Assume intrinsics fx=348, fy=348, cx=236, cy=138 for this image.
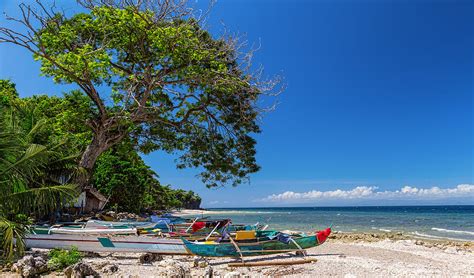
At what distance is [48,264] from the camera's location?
24.6ft

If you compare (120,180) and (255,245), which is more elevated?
(120,180)

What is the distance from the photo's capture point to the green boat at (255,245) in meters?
9.30

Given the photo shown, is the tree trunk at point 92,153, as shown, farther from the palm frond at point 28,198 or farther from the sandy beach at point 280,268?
the palm frond at point 28,198

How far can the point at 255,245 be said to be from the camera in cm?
986

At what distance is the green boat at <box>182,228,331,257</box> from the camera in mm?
9305

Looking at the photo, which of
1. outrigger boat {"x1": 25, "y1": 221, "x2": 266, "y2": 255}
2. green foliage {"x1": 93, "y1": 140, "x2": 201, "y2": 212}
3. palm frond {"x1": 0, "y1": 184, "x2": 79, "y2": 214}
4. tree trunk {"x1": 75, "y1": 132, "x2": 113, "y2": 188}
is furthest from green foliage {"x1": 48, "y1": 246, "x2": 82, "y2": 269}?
green foliage {"x1": 93, "y1": 140, "x2": 201, "y2": 212}

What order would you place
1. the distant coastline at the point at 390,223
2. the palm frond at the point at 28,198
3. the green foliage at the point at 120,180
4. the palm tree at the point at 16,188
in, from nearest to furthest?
the palm tree at the point at 16,188 → the palm frond at the point at 28,198 → the distant coastline at the point at 390,223 → the green foliage at the point at 120,180

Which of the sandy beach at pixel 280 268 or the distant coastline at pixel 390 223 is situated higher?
the sandy beach at pixel 280 268

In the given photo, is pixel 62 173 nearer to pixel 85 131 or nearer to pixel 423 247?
pixel 85 131

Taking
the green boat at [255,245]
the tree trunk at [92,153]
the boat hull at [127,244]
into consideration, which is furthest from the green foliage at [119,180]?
the green boat at [255,245]

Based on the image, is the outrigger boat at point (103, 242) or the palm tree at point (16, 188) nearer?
the palm tree at point (16, 188)

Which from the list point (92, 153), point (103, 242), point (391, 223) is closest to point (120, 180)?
point (92, 153)

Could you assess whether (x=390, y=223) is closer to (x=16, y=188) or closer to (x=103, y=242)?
(x=103, y=242)

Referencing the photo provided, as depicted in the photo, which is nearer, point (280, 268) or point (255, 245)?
point (280, 268)
